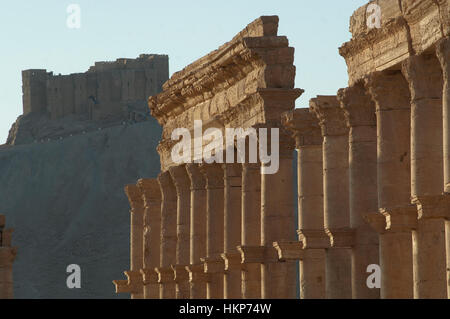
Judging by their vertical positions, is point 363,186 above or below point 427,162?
above

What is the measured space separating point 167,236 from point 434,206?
2761 centimetres

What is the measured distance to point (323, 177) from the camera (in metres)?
40.2

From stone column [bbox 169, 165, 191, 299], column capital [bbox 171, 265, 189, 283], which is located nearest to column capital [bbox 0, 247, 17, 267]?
column capital [bbox 171, 265, 189, 283]

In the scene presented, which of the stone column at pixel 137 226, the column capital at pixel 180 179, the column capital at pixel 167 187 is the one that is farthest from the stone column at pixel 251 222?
the stone column at pixel 137 226

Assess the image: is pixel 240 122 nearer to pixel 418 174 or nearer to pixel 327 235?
pixel 327 235

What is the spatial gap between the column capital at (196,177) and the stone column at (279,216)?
25.5ft

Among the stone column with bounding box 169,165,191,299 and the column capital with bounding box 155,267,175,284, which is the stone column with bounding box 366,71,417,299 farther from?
the column capital with bounding box 155,267,175,284

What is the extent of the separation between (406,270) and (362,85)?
15.3 ft

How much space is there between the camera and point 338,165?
38312 mm

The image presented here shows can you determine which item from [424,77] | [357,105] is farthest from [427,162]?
[357,105]

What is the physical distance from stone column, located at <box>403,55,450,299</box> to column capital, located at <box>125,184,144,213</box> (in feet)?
99.9

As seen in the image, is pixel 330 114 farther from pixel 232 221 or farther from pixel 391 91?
pixel 232 221

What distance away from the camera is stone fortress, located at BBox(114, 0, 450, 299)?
31.8m

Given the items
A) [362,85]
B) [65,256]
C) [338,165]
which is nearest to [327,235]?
[338,165]
